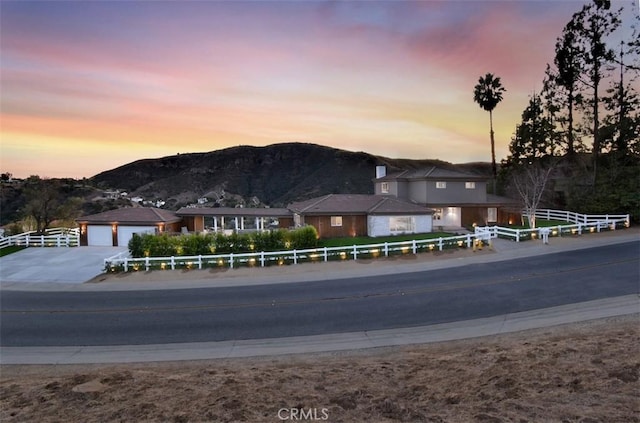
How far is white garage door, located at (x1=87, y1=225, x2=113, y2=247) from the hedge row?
8.42m

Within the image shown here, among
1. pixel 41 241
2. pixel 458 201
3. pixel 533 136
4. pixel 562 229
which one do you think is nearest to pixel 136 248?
pixel 41 241

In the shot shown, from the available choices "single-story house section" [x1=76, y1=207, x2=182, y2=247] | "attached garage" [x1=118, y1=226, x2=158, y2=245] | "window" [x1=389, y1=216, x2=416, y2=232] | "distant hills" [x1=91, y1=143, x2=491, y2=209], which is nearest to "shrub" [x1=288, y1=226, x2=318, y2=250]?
"window" [x1=389, y1=216, x2=416, y2=232]

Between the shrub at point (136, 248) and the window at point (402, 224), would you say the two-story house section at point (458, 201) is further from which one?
the shrub at point (136, 248)

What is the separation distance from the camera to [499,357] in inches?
340

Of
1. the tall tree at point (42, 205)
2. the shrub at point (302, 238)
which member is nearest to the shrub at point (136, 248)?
the shrub at point (302, 238)

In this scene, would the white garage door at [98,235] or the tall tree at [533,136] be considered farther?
the tall tree at [533,136]

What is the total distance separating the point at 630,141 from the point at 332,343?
40543 millimetres

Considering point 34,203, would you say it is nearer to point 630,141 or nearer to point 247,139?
point 630,141

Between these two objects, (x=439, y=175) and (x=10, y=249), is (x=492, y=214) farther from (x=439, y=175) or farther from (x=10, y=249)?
(x=10, y=249)

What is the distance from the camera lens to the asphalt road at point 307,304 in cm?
1203

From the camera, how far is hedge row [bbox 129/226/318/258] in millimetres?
24219

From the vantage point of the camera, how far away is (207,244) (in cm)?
2434

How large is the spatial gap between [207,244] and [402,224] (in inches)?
619

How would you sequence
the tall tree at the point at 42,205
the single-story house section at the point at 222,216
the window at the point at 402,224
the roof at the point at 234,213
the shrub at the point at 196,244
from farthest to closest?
the tall tree at the point at 42,205, the single-story house section at the point at 222,216, the roof at the point at 234,213, the window at the point at 402,224, the shrub at the point at 196,244
